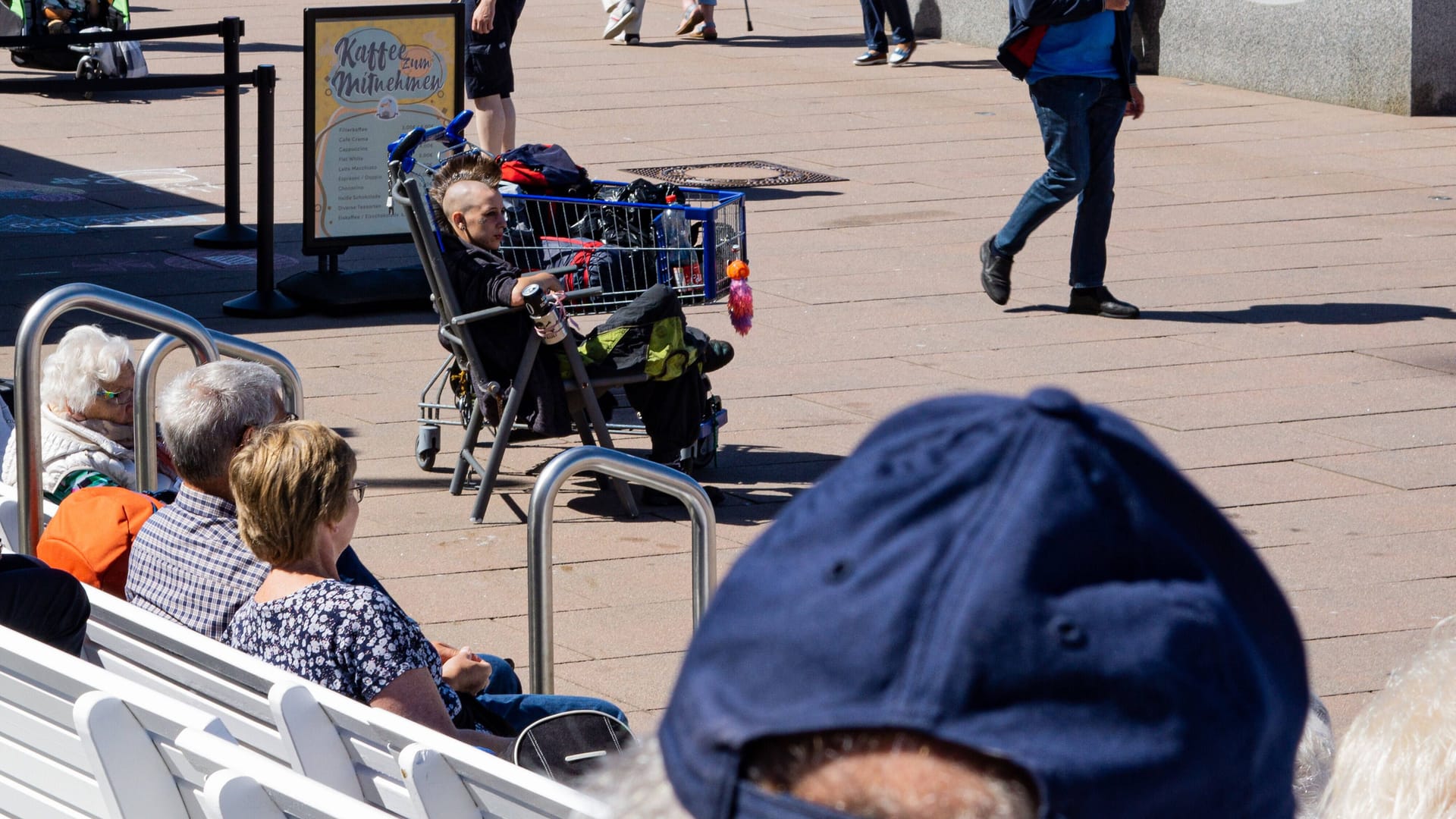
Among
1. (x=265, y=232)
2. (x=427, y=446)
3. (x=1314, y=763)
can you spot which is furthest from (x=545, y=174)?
(x=1314, y=763)

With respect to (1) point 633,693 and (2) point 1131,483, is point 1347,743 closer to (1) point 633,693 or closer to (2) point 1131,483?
(2) point 1131,483

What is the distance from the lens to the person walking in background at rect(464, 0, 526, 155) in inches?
435

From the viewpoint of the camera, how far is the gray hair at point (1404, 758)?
1812 millimetres

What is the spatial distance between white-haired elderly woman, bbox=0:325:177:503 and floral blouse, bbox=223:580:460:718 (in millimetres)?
1761

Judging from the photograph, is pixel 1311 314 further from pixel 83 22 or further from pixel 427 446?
pixel 83 22

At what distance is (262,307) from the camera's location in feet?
29.7

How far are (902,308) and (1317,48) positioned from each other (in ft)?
25.0

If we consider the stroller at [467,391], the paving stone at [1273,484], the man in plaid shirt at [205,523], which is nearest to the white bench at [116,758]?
the man in plaid shirt at [205,523]

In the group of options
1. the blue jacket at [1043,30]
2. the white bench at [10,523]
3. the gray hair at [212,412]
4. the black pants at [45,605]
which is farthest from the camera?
the blue jacket at [1043,30]

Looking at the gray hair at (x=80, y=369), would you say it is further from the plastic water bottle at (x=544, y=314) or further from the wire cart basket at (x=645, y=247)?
the wire cart basket at (x=645, y=247)

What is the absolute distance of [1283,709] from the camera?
35.0 inches

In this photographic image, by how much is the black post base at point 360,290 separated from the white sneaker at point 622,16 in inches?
404

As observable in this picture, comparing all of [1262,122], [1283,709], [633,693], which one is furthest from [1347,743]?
[1262,122]

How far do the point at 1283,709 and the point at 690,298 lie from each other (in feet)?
20.1
